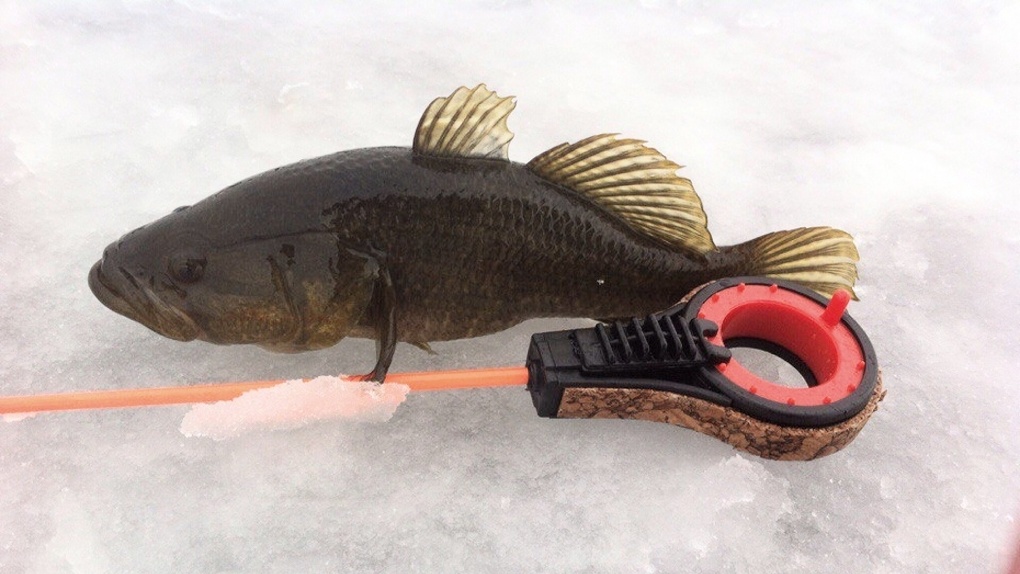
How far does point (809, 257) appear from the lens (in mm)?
2035

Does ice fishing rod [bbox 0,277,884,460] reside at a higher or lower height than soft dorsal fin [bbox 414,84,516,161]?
lower

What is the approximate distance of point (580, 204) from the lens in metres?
1.95

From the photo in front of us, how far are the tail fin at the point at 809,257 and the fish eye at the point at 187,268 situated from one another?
1.41 meters

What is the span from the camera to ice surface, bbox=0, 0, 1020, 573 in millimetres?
1766

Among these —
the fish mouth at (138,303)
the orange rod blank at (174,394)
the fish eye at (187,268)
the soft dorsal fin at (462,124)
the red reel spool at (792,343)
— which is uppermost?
the soft dorsal fin at (462,124)

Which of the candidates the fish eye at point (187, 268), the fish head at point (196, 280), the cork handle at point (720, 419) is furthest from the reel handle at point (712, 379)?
the fish eye at point (187, 268)

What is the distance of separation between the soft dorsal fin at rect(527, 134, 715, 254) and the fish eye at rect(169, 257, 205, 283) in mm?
860

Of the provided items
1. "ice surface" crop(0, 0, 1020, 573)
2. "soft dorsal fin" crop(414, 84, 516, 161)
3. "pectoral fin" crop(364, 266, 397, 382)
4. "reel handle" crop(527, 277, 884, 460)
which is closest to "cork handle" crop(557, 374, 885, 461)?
"reel handle" crop(527, 277, 884, 460)

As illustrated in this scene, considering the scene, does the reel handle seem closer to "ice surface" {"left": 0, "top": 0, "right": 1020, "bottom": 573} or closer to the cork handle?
the cork handle

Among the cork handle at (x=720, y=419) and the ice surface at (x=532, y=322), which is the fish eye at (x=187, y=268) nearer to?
the ice surface at (x=532, y=322)

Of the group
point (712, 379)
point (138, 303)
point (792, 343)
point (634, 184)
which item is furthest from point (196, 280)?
point (792, 343)

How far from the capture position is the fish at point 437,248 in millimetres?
1792

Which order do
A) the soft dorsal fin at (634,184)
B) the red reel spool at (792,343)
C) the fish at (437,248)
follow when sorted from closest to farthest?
1. the red reel spool at (792,343)
2. the fish at (437,248)
3. the soft dorsal fin at (634,184)

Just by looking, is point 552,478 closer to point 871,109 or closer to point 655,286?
point 655,286
